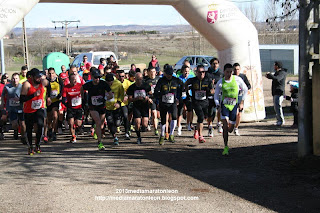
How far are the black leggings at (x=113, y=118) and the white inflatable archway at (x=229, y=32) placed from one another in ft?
11.3

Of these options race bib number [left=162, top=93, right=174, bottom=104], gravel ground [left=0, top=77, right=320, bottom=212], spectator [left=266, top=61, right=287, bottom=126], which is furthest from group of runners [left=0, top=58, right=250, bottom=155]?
spectator [left=266, top=61, right=287, bottom=126]

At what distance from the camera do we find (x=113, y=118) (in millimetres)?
13141

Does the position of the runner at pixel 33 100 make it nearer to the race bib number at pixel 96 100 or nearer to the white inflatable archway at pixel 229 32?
the race bib number at pixel 96 100

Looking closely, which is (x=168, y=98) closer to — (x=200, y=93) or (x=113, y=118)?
(x=200, y=93)

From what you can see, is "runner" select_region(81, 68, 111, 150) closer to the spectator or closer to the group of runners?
the group of runners

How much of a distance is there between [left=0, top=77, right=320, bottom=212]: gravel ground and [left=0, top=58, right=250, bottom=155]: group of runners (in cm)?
59

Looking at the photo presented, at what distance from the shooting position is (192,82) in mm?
12586

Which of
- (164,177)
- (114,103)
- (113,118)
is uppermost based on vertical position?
(114,103)

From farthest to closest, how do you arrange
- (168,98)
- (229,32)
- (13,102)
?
1. (229,32)
2. (13,102)
3. (168,98)

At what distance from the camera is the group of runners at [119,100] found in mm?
11227

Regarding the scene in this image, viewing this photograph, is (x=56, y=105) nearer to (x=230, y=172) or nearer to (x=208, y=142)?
(x=208, y=142)

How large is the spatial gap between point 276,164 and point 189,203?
9.61 feet

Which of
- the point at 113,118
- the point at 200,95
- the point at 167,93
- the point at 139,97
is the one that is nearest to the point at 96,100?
the point at 139,97

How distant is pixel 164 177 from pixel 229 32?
7541mm
